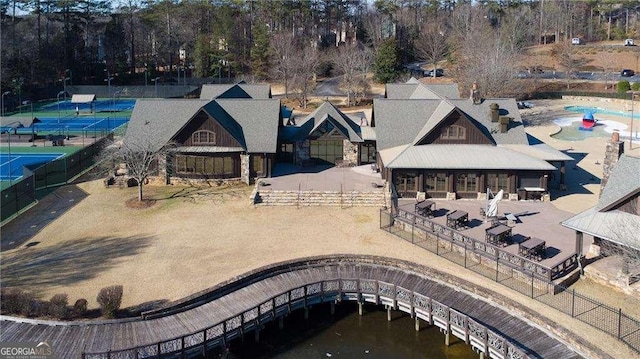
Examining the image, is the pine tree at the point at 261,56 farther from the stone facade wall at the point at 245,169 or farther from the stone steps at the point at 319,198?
the stone steps at the point at 319,198

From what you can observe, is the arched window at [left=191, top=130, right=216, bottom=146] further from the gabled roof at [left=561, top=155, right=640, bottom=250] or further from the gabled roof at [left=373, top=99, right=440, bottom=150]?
the gabled roof at [left=561, top=155, right=640, bottom=250]

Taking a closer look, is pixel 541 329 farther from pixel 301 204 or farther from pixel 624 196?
pixel 301 204

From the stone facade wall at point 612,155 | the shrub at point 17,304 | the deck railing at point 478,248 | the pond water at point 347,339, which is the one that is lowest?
the pond water at point 347,339

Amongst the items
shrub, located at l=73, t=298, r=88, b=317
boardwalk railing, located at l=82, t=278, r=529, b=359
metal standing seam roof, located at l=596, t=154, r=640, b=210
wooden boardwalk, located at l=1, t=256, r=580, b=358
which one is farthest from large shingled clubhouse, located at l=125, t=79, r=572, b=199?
shrub, located at l=73, t=298, r=88, b=317

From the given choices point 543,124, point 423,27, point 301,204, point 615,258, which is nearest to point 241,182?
point 301,204

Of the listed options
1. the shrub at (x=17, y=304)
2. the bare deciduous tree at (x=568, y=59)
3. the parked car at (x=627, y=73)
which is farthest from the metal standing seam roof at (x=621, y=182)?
the parked car at (x=627, y=73)

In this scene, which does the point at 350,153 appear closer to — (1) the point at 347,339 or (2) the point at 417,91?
(2) the point at 417,91
